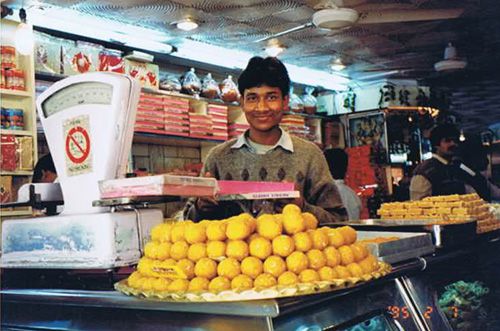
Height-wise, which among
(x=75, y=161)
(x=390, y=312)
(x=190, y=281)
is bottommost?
(x=390, y=312)

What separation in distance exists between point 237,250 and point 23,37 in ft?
11.7

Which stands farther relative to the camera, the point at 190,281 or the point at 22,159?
the point at 22,159

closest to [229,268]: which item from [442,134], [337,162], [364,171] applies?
[337,162]

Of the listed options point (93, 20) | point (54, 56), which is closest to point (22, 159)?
point (54, 56)

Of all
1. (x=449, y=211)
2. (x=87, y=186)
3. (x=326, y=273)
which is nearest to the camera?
(x=326, y=273)

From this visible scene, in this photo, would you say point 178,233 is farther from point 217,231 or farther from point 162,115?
point 162,115

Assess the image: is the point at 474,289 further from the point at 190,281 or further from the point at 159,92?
the point at 159,92

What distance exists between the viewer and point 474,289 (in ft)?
7.29

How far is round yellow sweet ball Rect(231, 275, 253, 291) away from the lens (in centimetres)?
121

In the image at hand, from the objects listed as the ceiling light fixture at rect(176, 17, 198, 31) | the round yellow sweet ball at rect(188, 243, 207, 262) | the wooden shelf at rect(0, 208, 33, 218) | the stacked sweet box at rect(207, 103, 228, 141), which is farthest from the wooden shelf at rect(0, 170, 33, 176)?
the round yellow sweet ball at rect(188, 243, 207, 262)

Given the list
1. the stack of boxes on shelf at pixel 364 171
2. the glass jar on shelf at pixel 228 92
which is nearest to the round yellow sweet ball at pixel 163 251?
the glass jar on shelf at pixel 228 92

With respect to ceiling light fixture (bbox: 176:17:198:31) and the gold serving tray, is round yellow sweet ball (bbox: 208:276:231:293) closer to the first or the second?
the gold serving tray

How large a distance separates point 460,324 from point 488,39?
234 inches

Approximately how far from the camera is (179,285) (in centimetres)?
126
